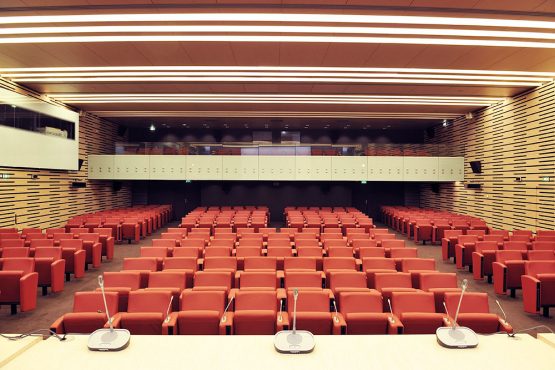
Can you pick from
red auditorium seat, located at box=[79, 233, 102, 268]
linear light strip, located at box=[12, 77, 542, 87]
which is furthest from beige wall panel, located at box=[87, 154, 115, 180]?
red auditorium seat, located at box=[79, 233, 102, 268]

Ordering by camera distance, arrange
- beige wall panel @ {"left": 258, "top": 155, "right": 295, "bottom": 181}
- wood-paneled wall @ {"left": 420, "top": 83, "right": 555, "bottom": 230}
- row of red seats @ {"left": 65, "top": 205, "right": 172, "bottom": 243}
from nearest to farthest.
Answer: wood-paneled wall @ {"left": 420, "top": 83, "right": 555, "bottom": 230} < row of red seats @ {"left": 65, "top": 205, "right": 172, "bottom": 243} < beige wall panel @ {"left": 258, "top": 155, "right": 295, "bottom": 181}

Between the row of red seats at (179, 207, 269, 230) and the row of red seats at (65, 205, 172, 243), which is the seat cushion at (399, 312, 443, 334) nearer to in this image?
the row of red seats at (179, 207, 269, 230)

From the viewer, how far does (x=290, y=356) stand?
2.36 meters

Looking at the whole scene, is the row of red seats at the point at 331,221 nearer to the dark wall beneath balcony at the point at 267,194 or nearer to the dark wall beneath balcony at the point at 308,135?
the dark wall beneath balcony at the point at 267,194

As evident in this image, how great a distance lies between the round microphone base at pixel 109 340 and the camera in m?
2.44

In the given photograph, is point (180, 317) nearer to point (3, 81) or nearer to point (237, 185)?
point (3, 81)

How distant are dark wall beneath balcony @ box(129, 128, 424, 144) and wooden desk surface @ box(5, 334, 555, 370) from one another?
61.5 feet

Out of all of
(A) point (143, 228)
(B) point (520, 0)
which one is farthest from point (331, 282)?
(A) point (143, 228)

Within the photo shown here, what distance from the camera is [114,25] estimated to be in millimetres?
6895

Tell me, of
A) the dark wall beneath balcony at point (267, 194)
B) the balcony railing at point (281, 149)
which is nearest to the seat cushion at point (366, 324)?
the balcony railing at point (281, 149)

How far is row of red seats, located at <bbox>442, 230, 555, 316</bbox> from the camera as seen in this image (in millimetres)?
5660

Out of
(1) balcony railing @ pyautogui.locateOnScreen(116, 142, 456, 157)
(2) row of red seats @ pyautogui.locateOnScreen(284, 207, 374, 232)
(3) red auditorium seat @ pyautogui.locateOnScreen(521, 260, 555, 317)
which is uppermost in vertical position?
(1) balcony railing @ pyautogui.locateOnScreen(116, 142, 456, 157)

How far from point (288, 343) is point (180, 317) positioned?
64.2 inches

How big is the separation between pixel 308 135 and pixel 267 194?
4.57 m
